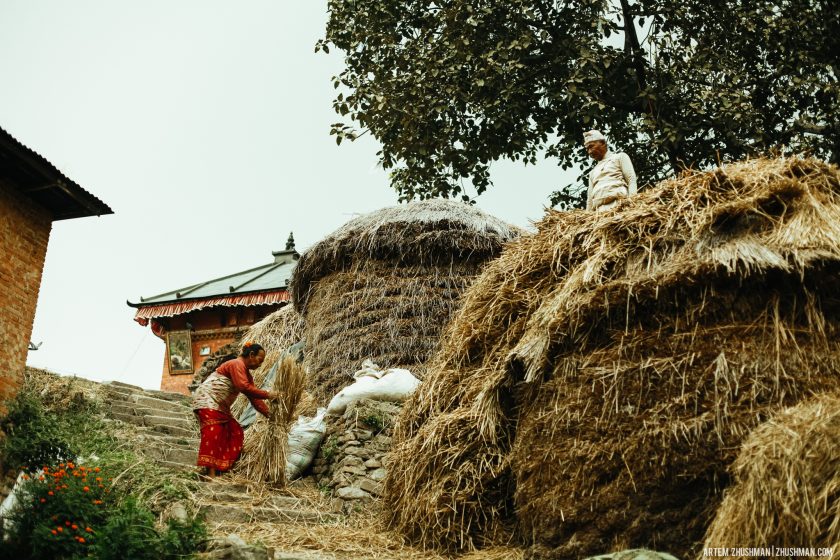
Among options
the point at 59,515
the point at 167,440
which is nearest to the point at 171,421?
the point at 167,440

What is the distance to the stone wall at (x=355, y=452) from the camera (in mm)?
7559

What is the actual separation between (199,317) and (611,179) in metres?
17.3

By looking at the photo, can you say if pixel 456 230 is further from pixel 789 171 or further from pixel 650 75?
pixel 789 171

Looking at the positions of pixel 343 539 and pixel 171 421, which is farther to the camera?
pixel 171 421

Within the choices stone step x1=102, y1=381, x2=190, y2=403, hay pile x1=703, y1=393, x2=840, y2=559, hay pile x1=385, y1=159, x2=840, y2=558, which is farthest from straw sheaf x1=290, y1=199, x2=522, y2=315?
hay pile x1=703, y1=393, x2=840, y2=559

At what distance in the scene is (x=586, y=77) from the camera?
1058cm

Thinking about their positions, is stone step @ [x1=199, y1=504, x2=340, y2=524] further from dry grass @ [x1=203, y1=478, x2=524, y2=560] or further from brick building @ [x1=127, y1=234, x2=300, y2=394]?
brick building @ [x1=127, y1=234, x2=300, y2=394]

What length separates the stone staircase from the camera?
28.0ft

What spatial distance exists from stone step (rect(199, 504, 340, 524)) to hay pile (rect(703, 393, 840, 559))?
383 centimetres

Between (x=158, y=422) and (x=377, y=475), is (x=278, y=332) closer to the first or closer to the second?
(x=158, y=422)

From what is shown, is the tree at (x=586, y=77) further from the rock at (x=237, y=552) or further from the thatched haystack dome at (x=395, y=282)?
the rock at (x=237, y=552)

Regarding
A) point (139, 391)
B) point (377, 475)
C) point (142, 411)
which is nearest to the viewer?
point (377, 475)

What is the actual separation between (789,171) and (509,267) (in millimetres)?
2149

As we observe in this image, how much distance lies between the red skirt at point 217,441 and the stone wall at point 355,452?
3.16 ft
